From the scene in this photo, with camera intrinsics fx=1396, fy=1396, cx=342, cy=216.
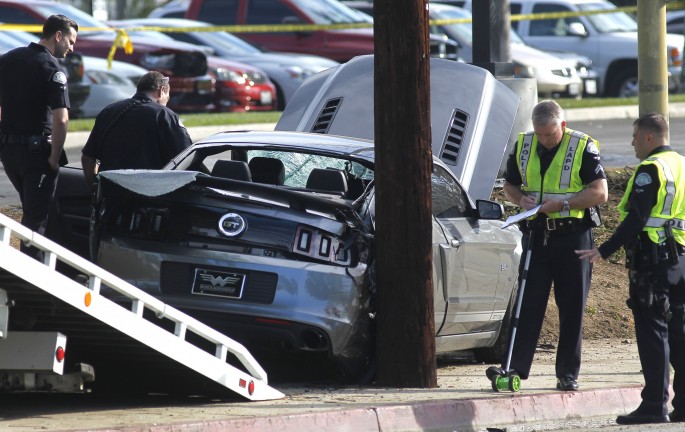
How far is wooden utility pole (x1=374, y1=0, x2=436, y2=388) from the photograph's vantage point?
26.1 feet

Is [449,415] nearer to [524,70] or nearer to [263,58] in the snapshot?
[263,58]

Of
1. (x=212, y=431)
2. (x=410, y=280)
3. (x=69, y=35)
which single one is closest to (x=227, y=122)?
(x=69, y=35)

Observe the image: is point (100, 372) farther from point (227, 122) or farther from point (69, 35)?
point (227, 122)

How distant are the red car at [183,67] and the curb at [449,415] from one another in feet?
44.3

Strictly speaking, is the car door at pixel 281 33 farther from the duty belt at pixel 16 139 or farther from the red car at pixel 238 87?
the duty belt at pixel 16 139

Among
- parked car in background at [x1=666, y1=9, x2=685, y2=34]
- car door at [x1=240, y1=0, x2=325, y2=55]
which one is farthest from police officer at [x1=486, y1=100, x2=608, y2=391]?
parked car in background at [x1=666, y1=9, x2=685, y2=34]

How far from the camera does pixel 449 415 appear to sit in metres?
7.44

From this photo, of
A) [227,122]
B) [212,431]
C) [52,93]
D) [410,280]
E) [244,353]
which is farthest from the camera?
[227,122]

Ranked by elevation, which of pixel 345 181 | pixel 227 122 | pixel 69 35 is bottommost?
pixel 227 122

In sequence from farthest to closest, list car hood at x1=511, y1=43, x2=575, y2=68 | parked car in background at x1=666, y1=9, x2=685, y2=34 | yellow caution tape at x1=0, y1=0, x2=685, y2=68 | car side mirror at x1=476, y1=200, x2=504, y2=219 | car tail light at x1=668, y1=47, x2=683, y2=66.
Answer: parked car in background at x1=666, y1=9, x2=685, y2=34, car tail light at x1=668, y1=47, x2=683, y2=66, car hood at x1=511, y1=43, x2=575, y2=68, yellow caution tape at x1=0, y1=0, x2=685, y2=68, car side mirror at x1=476, y1=200, x2=504, y2=219

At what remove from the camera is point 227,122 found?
19359mm

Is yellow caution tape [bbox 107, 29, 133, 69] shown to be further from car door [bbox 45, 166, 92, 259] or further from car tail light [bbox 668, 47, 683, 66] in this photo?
car tail light [bbox 668, 47, 683, 66]

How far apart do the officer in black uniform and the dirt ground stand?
2.82m

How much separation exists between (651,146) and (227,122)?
1212 centimetres
